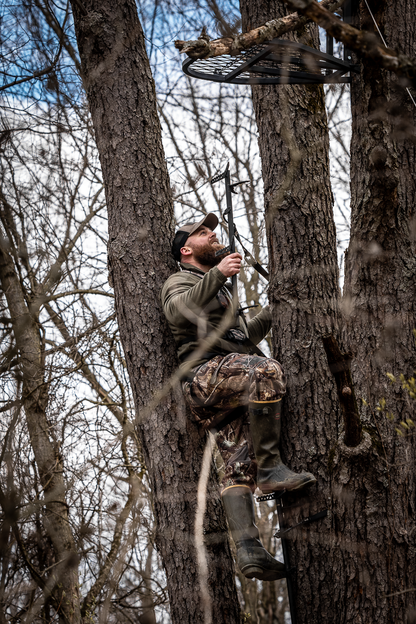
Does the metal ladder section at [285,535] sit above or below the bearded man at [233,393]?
below

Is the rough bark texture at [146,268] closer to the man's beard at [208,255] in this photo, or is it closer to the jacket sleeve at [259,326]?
the man's beard at [208,255]

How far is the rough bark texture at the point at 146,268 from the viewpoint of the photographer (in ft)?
11.0

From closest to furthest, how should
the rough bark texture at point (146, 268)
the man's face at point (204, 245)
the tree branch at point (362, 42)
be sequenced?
the tree branch at point (362, 42)
the rough bark texture at point (146, 268)
the man's face at point (204, 245)

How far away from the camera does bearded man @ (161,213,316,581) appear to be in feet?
10.6

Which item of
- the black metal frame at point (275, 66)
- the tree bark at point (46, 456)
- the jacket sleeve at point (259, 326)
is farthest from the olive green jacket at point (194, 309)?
the tree bark at point (46, 456)

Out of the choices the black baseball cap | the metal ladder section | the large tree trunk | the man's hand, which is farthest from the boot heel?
the black baseball cap

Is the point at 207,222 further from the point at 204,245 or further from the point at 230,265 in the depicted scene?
the point at 230,265

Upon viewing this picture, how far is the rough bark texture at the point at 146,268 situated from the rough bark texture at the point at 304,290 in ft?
1.83

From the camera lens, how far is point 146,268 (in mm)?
3768

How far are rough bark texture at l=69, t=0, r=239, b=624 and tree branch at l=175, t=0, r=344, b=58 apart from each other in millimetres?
1154

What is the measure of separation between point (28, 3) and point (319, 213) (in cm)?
396

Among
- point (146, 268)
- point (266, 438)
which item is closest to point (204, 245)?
point (146, 268)

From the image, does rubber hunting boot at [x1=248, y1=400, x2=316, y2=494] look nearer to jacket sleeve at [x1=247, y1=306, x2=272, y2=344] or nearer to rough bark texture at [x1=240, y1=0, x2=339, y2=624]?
rough bark texture at [x1=240, y1=0, x2=339, y2=624]

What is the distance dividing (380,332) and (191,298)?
1045mm
